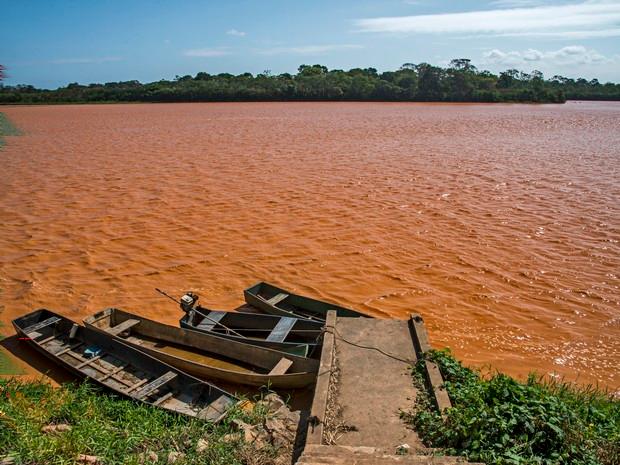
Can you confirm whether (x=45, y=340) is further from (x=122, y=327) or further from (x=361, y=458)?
(x=361, y=458)

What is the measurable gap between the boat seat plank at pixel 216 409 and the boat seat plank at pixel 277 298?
7.48ft

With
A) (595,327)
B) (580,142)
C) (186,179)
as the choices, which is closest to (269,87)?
(580,142)

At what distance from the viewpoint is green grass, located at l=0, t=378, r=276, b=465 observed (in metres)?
4.14

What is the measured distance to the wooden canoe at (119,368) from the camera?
5.65 meters

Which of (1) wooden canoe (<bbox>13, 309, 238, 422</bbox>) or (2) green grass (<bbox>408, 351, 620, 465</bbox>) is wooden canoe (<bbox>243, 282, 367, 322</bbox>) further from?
(2) green grass (<bbox>408, 351, 620, 465</bbox>)

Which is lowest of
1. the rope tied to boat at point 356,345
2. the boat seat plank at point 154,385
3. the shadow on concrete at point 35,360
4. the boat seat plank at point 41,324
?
the shadow on concrete at point 35,360

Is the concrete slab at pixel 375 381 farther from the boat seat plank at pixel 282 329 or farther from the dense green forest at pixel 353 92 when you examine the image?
the dense green forest at pixel 353 92

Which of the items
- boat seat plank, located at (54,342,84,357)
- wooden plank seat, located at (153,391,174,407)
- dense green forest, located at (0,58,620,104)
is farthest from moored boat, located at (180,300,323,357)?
dense green forest, located at (0,58,620,104)

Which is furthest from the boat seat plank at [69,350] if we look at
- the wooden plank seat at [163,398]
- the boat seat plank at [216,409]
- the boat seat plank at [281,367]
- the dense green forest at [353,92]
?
the dense green forest at [353,92]

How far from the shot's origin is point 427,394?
16.6 ft

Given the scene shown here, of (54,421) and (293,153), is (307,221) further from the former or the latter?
(293,153)

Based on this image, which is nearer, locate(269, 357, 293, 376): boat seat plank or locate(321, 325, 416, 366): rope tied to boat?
locate(321, 325, 416, 366): rope tied to boat

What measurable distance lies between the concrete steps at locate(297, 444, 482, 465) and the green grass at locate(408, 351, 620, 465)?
0.76 feet

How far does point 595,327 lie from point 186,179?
1297cm
